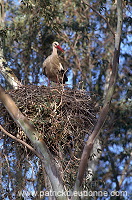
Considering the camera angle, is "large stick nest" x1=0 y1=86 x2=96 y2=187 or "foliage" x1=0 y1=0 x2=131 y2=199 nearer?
"large stick nest" x1=0 y1=86 x2=96 y2=187

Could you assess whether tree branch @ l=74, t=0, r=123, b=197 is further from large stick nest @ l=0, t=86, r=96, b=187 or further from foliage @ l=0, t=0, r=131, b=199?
foliage @ l=0, t=0, r=131, b=199

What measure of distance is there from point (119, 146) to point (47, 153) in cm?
897

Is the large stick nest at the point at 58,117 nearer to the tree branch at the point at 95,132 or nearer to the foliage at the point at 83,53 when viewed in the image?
the tree branch at the point at 95,132

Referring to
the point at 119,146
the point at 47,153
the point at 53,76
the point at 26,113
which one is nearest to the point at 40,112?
the point at 26,113

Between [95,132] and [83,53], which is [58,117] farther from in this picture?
[83,53]

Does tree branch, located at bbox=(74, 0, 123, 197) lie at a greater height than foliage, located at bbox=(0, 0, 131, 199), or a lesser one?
lesser

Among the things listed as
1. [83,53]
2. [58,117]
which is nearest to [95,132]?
[58,117]

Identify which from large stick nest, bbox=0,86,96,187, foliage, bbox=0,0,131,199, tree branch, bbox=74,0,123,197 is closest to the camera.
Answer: tree branch, bbox=74,0,123,197

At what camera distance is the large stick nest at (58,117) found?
304 inches

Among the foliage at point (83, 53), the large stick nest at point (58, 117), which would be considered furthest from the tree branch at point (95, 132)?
the foliage at point (83, 53)

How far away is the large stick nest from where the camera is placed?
7722 millimetres

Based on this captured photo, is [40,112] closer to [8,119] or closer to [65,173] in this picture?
[8,119]

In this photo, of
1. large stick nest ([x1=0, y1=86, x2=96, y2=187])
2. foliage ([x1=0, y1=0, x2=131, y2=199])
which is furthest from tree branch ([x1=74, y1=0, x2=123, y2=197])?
foliage ([x1=0, y1=0, x2=131, y2=199])

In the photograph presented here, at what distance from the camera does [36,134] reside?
23.7ft
